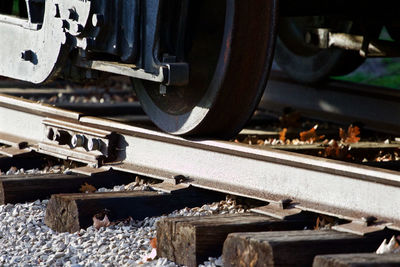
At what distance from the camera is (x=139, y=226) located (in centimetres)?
453

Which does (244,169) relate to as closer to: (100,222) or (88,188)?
(100,222)

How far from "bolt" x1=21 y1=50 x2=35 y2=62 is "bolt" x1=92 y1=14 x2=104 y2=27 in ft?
2.35

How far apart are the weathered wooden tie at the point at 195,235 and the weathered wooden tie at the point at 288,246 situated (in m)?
0.18

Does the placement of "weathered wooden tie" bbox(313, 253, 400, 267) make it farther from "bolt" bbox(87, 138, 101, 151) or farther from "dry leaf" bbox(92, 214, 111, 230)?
"bolt" bbox(87, 138, 101, 151)

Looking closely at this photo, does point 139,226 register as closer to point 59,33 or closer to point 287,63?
point 59,33

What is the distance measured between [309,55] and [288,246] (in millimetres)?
4912

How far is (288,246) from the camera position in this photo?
11.8 feet

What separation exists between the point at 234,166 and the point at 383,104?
8.83 feet

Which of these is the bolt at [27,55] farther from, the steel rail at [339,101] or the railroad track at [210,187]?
the steel rail at [339,101]

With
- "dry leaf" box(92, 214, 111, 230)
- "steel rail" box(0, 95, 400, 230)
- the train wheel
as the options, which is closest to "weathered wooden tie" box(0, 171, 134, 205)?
"steel rail" box(0, 95, 400, 230)

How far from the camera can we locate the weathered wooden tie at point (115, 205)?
4453 millimetres

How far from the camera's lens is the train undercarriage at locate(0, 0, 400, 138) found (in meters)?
5.01

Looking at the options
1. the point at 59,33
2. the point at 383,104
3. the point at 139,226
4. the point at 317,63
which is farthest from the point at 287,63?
the point at 139,226

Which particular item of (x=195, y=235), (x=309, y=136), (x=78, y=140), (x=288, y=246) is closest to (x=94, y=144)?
(x=78, y=140)
